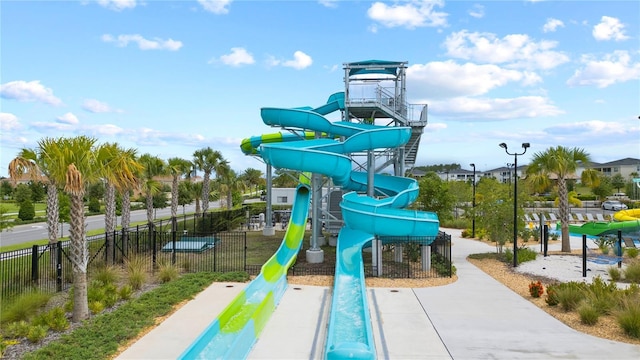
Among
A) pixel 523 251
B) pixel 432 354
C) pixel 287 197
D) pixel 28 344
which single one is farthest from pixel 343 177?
pixel 287 197

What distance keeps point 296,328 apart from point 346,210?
8.30 meters

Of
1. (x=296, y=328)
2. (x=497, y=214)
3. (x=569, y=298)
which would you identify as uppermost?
(x=497, y=214)

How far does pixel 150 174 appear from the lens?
2764 cm

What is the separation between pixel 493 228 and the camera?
2097 centimetres

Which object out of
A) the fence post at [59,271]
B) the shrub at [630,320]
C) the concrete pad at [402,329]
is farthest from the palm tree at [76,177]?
the shrub at [630,320]

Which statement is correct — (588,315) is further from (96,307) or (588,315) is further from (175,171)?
(175,171)

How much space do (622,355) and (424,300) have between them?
531 centimetres

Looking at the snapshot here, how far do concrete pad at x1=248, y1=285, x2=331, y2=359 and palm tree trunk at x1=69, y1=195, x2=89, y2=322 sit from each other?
15.5 ft

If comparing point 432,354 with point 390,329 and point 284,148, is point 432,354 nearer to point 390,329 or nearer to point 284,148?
point 390,329

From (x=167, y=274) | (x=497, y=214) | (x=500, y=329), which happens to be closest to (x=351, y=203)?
(x=497, y=214)


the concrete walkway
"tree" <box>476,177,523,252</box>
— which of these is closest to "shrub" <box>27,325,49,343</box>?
the concrete walkway

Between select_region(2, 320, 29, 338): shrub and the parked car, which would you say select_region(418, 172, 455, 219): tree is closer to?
select_region(2, 320, 29, 338): shrub

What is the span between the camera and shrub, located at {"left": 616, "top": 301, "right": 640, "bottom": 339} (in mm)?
9828

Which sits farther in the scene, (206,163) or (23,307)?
(206,163)
